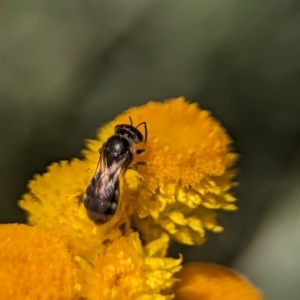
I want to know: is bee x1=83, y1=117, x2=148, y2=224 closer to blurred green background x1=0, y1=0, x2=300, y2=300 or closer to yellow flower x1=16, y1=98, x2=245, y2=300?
yellow flower x1=16, y1=98, x2=245, y2=300

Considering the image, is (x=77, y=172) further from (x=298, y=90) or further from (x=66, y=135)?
(x=298, y=90)

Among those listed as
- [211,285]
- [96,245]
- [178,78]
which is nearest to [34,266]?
[96,245]

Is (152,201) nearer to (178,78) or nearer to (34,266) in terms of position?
(34,266)

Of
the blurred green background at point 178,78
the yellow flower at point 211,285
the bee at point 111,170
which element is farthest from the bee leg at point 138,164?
the blurred green background at point 178,78

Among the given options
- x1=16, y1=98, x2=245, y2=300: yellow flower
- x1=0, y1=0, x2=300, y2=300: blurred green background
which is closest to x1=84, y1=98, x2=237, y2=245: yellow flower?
x1=16, y1=98, x2=245, y2=300: yellow flower

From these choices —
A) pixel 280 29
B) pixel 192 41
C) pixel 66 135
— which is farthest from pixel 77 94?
pixel 280 29

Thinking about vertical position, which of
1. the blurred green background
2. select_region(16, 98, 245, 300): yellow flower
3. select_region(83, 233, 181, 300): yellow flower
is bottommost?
select_region(83, 233, 181, 300): yellow flower

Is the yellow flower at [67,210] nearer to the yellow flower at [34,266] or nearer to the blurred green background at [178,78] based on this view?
the yellow flower at [34,266]
